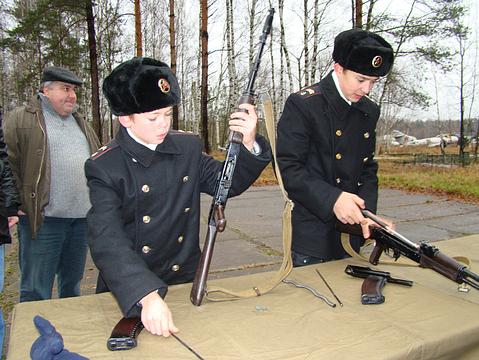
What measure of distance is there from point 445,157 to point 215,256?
18.5 m

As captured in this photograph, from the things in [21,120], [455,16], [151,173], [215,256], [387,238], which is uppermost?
[455,16]

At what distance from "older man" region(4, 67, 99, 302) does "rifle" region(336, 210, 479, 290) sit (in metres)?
2.00

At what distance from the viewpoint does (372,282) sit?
1769 mm

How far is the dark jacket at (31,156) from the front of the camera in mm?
2881

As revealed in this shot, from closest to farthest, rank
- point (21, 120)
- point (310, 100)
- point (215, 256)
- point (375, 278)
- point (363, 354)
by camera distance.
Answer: point (363, 354), point (375, 278), point (310, 100), point (21, 120), point (215, 256)

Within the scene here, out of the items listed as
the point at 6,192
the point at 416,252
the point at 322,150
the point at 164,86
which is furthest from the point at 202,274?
the point at 6,192

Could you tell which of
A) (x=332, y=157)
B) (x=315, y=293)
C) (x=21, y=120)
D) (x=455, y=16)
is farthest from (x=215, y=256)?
(x=455, y=16)

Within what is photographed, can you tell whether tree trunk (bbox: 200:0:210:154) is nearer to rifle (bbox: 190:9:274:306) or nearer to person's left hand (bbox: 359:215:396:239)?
rifle (bbox: 190:9:274:306)

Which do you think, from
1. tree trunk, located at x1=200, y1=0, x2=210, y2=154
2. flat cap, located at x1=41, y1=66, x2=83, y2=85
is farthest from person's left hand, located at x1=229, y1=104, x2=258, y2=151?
tree trunk, located at x1=200, y1=0, x2=210, y2=154

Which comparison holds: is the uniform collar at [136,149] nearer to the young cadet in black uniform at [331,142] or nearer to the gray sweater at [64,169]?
the young cadet in black uniform at [331,142]

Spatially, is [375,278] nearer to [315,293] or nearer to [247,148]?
[315,293]

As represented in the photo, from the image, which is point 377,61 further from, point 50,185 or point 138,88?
point 50,185

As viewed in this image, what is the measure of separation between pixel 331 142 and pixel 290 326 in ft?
3.57

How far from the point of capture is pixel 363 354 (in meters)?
1.23
